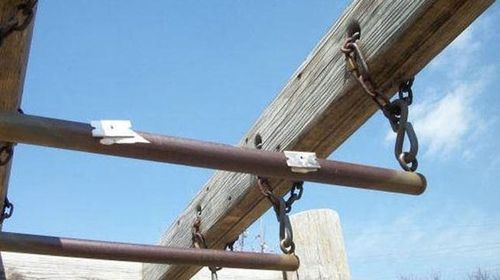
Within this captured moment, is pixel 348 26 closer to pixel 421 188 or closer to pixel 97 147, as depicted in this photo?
pixel 421 188

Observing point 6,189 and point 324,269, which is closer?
point 6,189

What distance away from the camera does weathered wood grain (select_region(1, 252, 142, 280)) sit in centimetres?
230

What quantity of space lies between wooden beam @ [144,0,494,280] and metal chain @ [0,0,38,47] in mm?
654

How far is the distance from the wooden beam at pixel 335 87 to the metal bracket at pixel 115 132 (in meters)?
0.51

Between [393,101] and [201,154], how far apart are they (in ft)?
1.35

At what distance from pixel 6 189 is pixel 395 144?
103cm

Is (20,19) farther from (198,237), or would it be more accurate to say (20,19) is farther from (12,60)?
(198,237)

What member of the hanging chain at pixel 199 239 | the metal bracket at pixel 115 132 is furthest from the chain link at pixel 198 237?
the metal bracket at pixel 115 132

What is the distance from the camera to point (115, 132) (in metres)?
1.08

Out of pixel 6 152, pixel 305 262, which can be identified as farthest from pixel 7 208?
pixel 305 262

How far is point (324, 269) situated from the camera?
8.46ft

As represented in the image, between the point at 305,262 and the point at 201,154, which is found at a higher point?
the point at 305,262

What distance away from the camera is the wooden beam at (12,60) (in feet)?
3.94

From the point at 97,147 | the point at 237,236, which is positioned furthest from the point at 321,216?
the point at 97,147
